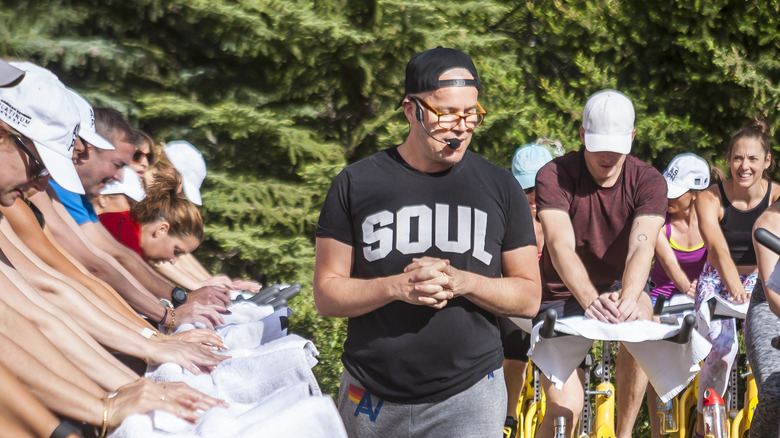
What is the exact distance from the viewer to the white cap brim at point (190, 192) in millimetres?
6559

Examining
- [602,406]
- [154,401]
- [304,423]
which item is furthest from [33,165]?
[602,406]

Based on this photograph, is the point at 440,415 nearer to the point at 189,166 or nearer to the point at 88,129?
the point at 88,129

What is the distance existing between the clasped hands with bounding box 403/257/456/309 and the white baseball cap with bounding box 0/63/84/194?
3.73ft

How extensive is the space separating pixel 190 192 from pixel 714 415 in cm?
350

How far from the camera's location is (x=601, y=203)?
5156 mm

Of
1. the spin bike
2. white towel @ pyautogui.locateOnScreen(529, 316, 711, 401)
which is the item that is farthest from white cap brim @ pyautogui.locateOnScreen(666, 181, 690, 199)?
white towel @ pyautogui.locateOnScreen(529, 316, 711, 401)

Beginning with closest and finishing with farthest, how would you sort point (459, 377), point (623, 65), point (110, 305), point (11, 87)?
point (11, 87), point (459, 377), point (110, 305), point (623, 65)

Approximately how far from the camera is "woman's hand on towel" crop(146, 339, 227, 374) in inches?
132

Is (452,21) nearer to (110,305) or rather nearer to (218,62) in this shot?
(218,62)

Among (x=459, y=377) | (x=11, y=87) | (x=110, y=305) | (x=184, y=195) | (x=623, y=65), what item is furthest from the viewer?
(x=623, y=65)

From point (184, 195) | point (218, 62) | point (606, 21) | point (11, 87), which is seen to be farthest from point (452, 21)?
point (11, 87)

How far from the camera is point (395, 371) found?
364 centimetres

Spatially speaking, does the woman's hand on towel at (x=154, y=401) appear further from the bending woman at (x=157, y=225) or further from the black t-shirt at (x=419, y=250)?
the bending woman at (x=157, y=225)

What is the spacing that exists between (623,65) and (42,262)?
9.09m
